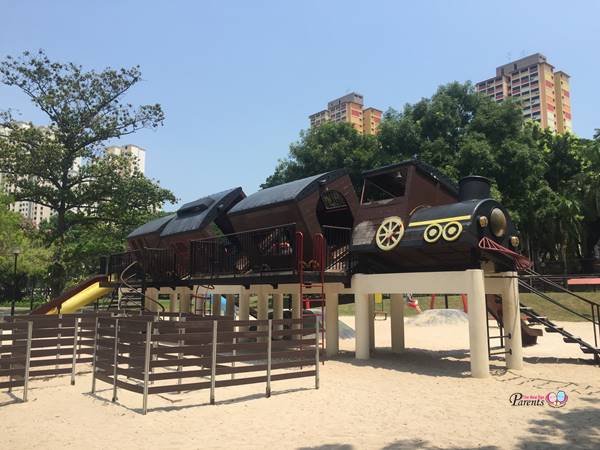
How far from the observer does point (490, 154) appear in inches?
1293

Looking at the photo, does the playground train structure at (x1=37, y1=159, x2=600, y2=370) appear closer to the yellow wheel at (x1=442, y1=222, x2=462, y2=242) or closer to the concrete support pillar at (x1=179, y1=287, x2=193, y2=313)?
the yellow wheel at (x1=442, y1=222, x2=462, y2=242)

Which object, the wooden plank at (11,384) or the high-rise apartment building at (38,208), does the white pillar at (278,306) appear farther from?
the high-rise apartment building at (38,208)

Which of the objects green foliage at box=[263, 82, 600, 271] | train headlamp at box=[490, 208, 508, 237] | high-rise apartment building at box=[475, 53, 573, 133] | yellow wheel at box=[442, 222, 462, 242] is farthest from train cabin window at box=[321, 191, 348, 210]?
high-rise apartment building at box=[475, 53, 573, 133]

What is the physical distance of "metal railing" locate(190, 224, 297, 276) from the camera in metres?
15.6

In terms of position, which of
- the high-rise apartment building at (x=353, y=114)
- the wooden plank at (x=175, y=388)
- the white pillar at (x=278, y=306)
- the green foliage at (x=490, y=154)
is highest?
the high-rise apartment building at (x=353, y=114)

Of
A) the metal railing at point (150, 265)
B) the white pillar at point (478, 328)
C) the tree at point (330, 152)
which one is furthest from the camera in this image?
the tree at point (330, 152)

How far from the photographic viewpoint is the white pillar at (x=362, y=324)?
591 inches

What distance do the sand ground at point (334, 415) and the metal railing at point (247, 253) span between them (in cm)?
390

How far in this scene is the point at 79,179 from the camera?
3469cm

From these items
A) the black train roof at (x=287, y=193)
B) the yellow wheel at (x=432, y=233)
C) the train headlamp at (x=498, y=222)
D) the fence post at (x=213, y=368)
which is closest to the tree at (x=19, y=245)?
the black train roof at (x=287, y=193)

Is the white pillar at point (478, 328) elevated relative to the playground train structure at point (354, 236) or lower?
lower

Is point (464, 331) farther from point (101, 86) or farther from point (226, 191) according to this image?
point (101, 86)

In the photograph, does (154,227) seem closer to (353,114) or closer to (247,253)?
(247,253)

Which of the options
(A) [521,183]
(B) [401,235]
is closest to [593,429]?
(B) [401,235]
